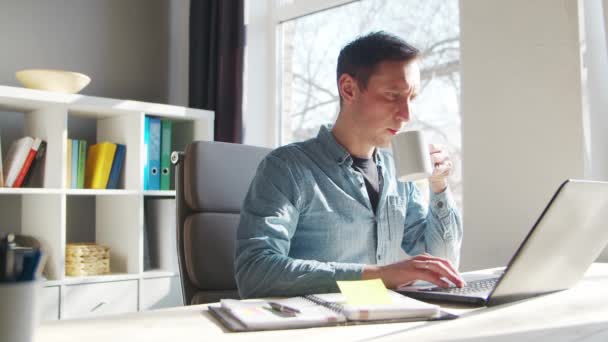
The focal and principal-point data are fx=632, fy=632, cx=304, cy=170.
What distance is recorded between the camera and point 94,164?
283 centimetres

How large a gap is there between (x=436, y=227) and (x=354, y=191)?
0.87 ft

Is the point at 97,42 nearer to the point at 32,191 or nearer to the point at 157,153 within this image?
the point at 157,153

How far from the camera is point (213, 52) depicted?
10.4ft

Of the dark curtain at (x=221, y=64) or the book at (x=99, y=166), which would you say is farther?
the dark curtain at (x=221, y=64)

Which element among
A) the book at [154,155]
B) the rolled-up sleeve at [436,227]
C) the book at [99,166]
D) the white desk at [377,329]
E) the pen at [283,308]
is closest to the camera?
the white desk at [377,329]

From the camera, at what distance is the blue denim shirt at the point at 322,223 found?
1189mm

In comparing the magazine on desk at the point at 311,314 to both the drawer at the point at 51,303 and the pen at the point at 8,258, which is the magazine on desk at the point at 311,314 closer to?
the pen at the point at 8,258

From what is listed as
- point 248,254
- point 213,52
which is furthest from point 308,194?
point 213,52

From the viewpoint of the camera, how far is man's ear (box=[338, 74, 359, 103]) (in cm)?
160

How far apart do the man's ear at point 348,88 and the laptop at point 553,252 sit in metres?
0.60

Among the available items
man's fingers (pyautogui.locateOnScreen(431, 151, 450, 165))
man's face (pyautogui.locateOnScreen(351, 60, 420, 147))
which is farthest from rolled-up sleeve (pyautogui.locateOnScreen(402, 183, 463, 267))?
man's face (pyautogui.locateOnScreen(351, 60, 420, 147))

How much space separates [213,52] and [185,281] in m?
Result: 1.83

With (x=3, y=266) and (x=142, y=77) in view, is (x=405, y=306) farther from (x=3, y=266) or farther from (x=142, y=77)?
(x=142, y=77)

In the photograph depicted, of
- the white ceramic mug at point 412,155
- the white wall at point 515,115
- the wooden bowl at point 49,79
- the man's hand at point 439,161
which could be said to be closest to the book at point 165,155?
the wooden bowl at point 49,79
